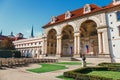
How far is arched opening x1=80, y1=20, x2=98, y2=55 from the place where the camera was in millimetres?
37625

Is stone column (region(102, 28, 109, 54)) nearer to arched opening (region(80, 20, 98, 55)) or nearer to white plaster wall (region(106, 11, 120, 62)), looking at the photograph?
white plaster wall (region(106, 11, 120, 62))

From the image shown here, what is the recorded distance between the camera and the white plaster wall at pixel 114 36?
2684 centimetres

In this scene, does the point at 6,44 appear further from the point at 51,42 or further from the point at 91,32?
the point at 91,32

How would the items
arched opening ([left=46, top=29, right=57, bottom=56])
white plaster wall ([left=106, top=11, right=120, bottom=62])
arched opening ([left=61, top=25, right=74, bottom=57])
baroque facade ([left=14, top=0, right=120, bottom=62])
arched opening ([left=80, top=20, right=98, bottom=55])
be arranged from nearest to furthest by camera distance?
white plaster wall ([left=106, top=11, right=120, bottom=62]) → baroque facade ([left=14, top=0, right=120, bottom=62]) → arched opening ([left=80, top=20, right=98, bottom=55]) → arched opening ([left=61, top=25, right=74, bottom=57]) → arched opening ([left=46, top=29, right=57, bottom=56])

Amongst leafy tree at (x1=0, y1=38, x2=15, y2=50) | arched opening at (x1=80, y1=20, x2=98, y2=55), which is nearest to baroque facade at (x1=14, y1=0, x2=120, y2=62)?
arched opening at (x1=80, y1=20, x2=98, y2=55)

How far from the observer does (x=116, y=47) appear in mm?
27141

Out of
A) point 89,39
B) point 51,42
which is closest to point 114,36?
point 89,39

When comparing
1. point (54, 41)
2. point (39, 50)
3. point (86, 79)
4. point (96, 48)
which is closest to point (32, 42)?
point (39, 50)

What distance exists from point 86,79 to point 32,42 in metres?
56.6

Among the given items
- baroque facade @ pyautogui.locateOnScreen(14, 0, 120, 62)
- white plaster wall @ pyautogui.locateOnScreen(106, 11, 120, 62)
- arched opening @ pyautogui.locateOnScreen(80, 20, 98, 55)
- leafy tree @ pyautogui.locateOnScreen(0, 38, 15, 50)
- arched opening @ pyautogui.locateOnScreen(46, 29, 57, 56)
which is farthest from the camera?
leafy tree @ pyautogui.locateOnScreen(0, 38, 15, 50)

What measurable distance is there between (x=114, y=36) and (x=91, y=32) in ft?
39.5

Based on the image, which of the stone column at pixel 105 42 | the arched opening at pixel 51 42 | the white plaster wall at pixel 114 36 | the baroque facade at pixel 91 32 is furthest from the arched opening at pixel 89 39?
the arched opening at pixel 51 42

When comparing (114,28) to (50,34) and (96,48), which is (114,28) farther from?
(50,34)

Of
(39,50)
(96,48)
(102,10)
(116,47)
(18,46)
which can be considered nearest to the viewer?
(116,47)
